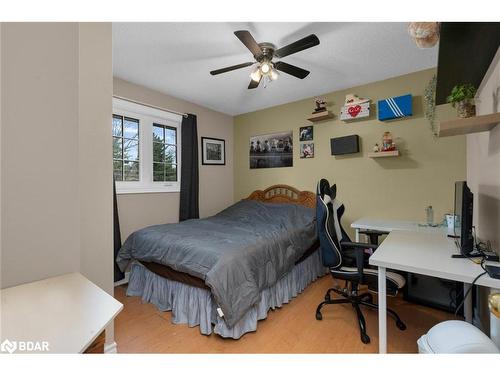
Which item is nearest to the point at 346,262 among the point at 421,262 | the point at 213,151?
the point at 421,262

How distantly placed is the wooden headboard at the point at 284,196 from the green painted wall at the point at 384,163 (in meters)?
0.11

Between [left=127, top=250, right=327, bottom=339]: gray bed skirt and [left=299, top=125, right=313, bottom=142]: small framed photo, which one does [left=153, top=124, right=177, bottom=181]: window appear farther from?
[left=299, top=125, right=313, bottom=142]: small framed photo

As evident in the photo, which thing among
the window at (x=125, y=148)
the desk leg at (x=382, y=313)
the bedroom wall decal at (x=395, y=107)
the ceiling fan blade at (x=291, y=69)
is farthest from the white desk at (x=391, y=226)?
the window at (x=125, y=148)

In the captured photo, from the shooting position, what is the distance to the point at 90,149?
131 centimetres

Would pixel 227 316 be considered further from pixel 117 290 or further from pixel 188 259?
pixel 117 290

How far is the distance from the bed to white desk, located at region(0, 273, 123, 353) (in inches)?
35.5

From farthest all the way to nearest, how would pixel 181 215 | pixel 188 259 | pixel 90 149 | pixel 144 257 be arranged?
pixel 181 215
pixel 144 257
pixel 188 259
pixel 90 149

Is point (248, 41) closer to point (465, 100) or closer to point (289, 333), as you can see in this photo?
point (465, 100)

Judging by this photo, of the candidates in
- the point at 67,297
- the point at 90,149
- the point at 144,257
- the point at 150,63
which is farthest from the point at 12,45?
the point at 144,257

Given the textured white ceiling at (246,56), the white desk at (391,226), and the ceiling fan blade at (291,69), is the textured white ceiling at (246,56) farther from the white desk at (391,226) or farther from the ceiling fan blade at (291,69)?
the white desk at (391,226)

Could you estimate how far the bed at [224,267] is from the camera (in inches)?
68.6

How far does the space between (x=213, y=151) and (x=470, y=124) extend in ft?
10.6

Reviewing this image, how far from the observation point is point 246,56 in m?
2.28

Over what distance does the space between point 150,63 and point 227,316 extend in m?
2.55
